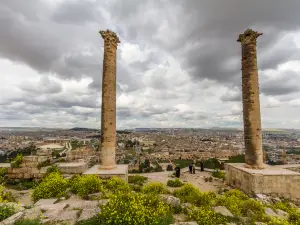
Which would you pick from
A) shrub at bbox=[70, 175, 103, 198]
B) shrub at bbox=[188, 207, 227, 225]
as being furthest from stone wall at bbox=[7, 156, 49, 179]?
shrub at bbox=[188, 207, 227, 225]

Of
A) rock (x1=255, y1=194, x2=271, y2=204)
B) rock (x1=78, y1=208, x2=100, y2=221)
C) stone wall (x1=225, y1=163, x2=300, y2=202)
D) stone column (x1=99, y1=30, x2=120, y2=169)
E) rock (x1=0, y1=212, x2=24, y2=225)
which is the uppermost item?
stone column (x1=99, y1=30, x2=120, y2=169)

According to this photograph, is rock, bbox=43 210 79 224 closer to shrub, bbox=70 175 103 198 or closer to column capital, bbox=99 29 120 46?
shrub, bbox=70 175 103 198

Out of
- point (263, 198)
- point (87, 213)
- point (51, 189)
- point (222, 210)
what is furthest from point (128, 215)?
point (263, 198)

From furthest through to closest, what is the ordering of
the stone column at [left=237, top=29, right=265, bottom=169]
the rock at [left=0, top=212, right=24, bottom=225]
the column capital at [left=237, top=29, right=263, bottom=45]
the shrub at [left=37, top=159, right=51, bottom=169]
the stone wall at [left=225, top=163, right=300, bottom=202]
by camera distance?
1. the shrub at [left=37, top=159, right=51, bottom=169]
2. the column capital at [left=237, top=29, right=263, bottom=45]
3. the stone column at [left=237, top=29, right=265, bottom=169]
4. the stone wall at [left=225, top=163, right=300, bottom=202]
5. the rock at [left=0, top=212, right=24, bottom=225]

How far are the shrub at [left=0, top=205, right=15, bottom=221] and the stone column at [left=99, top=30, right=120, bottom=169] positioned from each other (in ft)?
23.3

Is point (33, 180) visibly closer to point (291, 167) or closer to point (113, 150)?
point (113, 150)

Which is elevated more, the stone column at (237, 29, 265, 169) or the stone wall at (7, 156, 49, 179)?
the stone column at (237, 29, 265, 169)

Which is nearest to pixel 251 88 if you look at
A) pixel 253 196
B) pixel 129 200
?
pixel 253 196

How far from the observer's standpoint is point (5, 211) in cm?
469

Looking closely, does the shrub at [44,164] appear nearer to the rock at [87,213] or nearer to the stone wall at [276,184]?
the rock at [87,213]

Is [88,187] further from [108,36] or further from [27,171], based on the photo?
[108,36]

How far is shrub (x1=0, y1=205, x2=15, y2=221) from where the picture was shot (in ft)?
15.0

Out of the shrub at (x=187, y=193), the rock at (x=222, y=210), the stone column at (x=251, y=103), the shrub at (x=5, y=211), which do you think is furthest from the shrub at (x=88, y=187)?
the stone column at (x=251, y=103)

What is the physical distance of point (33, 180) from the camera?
12.8m
